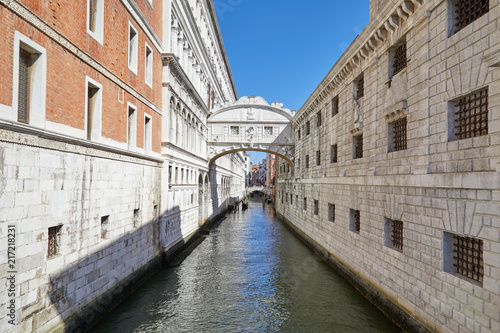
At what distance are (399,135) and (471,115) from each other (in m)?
2.75

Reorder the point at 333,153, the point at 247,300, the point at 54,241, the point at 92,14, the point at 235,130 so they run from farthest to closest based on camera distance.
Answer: the point at 235,130, the point at 333,153, the point at 247,300, the point at 92,14, the point at 54,241

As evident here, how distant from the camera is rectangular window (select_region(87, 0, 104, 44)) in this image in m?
8.94

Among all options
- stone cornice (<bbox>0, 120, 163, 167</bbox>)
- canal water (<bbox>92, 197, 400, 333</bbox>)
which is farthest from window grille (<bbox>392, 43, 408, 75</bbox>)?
stone cornice (<bbox>0, 120, 163, 167</bbox>)

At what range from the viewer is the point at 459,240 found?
671 centimetres

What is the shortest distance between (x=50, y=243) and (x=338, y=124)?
11.8 metres

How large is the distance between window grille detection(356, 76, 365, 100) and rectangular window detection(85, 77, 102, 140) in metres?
8.90

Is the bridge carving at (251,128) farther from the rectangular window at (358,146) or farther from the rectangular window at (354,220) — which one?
the rectangular window at (354,220)

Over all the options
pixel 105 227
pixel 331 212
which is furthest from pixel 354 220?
pixel 105 227

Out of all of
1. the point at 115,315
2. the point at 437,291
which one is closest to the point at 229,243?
the point at 115,315

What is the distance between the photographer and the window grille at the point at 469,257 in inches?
240

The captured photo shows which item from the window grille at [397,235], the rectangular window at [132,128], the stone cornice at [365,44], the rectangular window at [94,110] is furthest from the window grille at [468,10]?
the rectangular window at [132,128]

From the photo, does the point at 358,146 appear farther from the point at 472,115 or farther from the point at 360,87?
the point at 472,115

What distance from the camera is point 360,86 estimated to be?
12.5 meters

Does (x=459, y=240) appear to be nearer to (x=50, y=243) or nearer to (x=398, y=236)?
(x=398, y=236)
